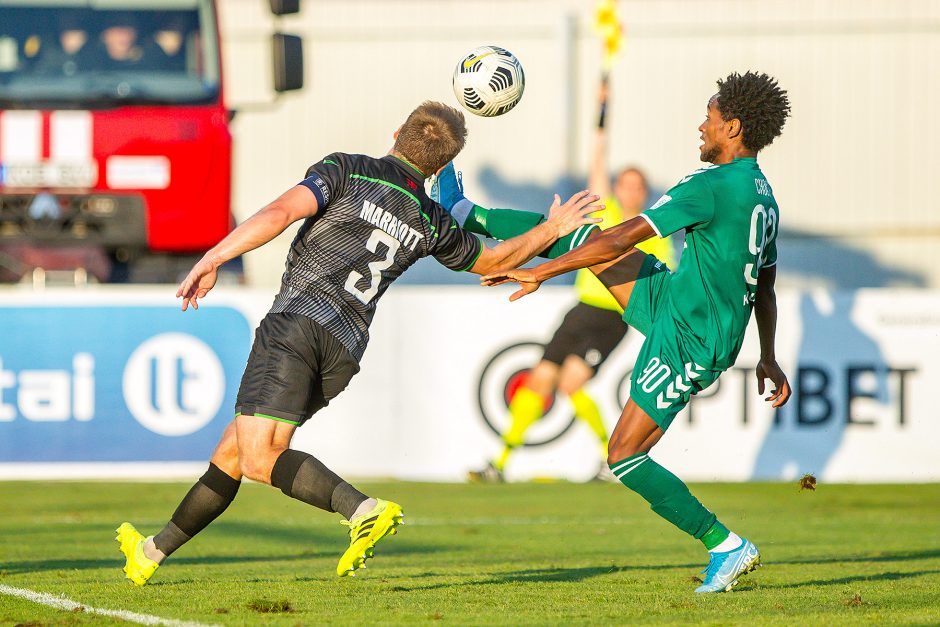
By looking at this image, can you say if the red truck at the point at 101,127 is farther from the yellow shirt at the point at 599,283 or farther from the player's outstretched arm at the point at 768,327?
the player's outstretched arm at the point at 768,327

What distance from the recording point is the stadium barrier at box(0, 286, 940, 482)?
11.2 metres

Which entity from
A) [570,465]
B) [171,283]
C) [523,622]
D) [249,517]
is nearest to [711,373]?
[523,622]

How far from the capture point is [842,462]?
1127 centimetres

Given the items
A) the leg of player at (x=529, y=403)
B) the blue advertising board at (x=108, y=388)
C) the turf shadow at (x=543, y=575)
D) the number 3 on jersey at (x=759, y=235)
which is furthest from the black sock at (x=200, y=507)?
the blue advertising board at (x=108, y=388)

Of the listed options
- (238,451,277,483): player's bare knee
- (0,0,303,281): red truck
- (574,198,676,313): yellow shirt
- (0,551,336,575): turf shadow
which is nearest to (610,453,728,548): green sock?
(238,451,277,483): player's bare knee

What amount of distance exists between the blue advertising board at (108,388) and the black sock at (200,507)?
16.8 feet

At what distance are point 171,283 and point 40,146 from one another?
167 centimetres

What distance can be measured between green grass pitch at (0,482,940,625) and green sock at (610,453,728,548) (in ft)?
0.91

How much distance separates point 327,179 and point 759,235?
1.82 m

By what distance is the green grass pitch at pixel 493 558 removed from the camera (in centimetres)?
556

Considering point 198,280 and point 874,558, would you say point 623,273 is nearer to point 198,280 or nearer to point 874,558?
point 198,280

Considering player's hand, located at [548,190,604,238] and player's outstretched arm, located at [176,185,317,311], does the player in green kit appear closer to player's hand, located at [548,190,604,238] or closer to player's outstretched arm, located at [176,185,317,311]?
player's hand, located at [548,190,604,238]

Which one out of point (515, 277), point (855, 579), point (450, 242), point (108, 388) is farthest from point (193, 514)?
point (108, 388)

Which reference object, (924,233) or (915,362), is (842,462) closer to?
(915,362)
